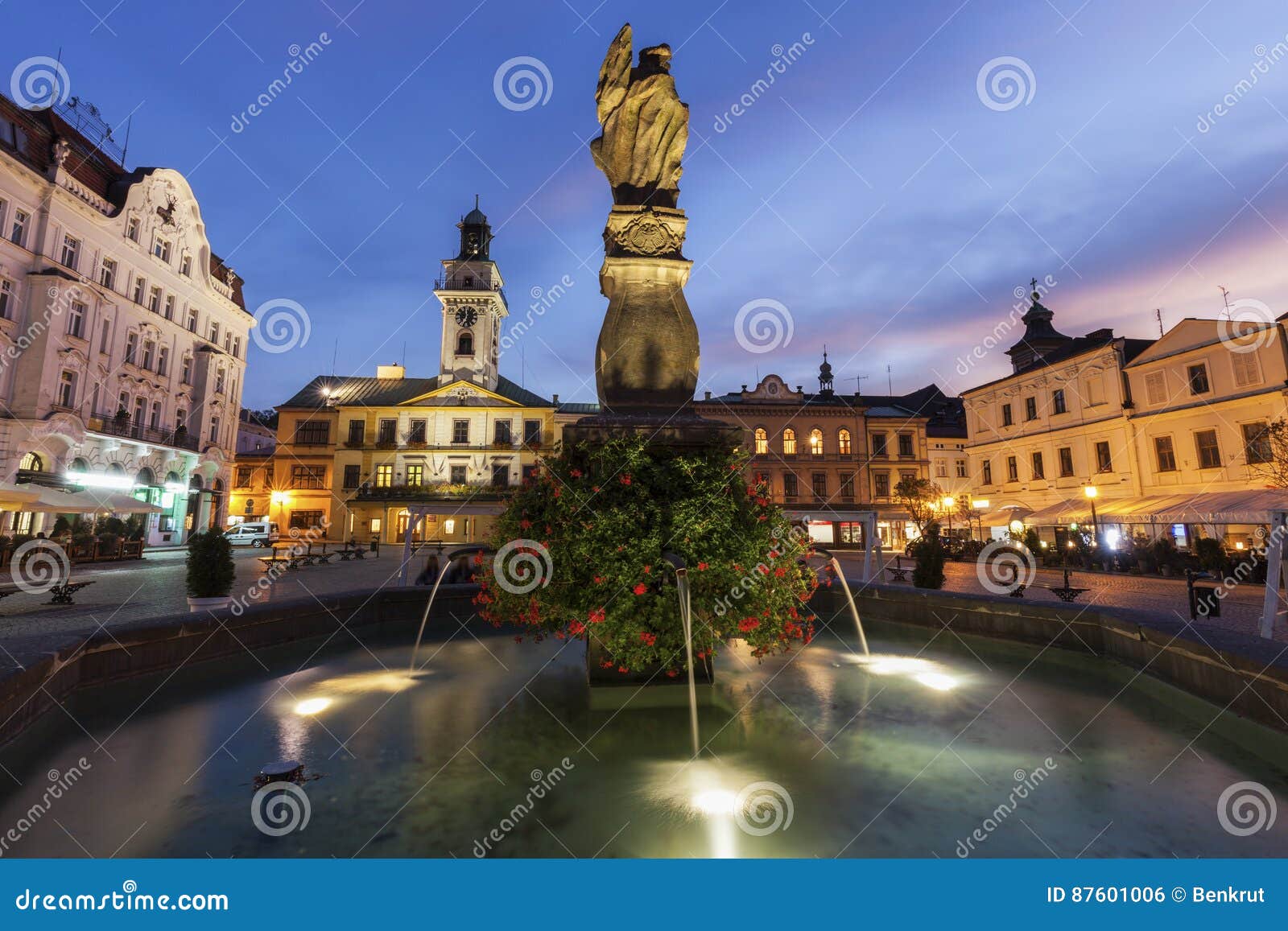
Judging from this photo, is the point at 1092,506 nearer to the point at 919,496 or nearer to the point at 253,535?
the point at 919,496

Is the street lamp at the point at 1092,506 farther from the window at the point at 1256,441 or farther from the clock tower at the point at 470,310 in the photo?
the clock tower at the point at 470,310

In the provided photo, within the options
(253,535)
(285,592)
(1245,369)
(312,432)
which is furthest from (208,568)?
(312,432)

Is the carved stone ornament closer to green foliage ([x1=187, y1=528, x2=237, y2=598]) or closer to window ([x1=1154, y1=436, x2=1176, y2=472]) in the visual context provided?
green foliage ([x1=187, y1=528, x2=237, y2=598])

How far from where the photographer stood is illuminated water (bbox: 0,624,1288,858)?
9.95 feet

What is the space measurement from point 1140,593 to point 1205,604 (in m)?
5.15

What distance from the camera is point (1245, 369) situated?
2386 centimetres

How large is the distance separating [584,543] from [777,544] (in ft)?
6.19

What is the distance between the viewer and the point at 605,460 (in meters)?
5.40

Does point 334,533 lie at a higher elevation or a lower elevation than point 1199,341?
lower

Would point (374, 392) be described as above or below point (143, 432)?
above

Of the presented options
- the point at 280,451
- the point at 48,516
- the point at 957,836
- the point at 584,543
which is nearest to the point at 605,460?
the point at 584,543

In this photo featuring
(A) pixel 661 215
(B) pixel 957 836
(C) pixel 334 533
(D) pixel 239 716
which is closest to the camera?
(B) pixel 957 836

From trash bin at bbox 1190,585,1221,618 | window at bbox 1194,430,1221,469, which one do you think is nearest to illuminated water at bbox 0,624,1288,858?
trash bin at bbox 1190,585,1221,618

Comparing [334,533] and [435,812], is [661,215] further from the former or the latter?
[334,533]
